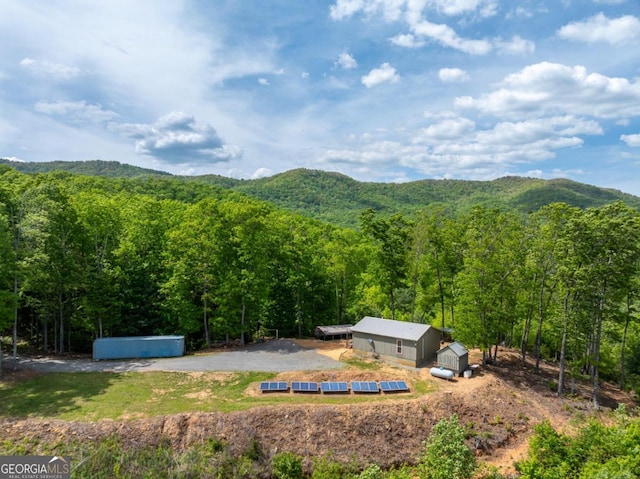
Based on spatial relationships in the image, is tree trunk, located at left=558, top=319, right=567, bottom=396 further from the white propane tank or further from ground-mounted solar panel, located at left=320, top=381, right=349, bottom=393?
ground-mounted solar panel, located at left=320, top=381, right=349, bottom=393

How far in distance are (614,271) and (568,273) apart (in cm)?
242

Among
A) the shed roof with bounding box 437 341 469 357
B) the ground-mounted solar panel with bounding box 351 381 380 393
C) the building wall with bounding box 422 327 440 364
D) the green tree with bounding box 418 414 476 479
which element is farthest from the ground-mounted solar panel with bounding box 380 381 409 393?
the green tree with bounding box 418 414 476 479

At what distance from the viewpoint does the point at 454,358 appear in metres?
26.8

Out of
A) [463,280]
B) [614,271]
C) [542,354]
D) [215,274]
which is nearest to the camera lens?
[614,271]

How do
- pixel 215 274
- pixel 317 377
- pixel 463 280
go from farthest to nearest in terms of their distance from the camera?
pixel 215 274 < pixel 463 280 < pixel 317 377

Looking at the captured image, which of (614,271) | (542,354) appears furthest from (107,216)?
(542,354)

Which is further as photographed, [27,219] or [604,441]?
[27,219]

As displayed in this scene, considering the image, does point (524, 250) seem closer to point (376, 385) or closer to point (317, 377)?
point (376, 385)

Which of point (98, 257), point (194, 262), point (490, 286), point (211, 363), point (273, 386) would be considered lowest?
point (273, 386)

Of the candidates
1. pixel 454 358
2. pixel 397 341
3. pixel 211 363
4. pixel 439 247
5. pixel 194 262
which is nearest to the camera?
pixel 454 358

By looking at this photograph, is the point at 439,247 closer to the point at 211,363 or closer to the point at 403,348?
the point at 403,348

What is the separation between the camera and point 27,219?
24891 mm

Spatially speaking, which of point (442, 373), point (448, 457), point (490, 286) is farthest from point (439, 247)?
point (448, 457)

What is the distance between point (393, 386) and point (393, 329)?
242 inches
